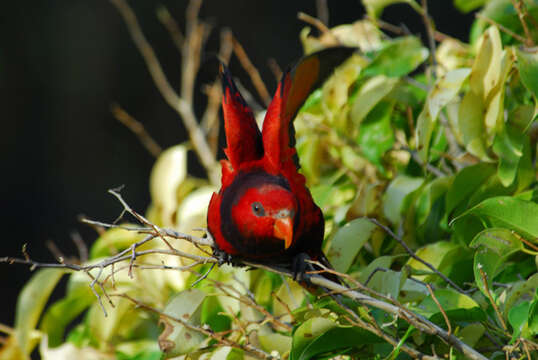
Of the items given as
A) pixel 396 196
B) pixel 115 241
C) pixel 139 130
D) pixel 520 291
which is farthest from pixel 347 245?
pixel 139 130

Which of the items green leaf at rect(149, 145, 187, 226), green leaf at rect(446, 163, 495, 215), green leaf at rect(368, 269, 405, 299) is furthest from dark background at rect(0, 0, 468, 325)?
green leaf at rect(368, 269, 405, 299)

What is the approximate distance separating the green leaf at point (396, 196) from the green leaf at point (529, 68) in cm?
27

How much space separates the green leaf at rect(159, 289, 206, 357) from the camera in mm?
969

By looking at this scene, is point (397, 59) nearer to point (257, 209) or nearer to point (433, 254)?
point (433, 254)

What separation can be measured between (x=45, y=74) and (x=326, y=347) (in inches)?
110

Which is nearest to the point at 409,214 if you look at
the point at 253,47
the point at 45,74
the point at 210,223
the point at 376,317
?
the point at 376,317

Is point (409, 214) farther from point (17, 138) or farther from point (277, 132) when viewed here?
point (17, 138)

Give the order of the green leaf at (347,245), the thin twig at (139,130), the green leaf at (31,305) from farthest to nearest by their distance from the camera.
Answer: the thin twig at (139,130)
the green leaf at (31,305)
the green leaf at (347,245)

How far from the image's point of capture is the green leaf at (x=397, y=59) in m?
1.23

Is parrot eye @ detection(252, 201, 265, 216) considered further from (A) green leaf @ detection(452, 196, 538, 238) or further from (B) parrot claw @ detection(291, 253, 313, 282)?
(A) green leaf @ detection(452, 196, 538, 238)

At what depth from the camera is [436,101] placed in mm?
1058

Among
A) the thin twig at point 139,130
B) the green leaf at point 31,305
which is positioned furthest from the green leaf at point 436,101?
the thin twig at point 139,130

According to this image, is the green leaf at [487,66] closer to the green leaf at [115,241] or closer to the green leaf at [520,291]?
the green leaf at [520,291]

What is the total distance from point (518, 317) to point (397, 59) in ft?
1.97
